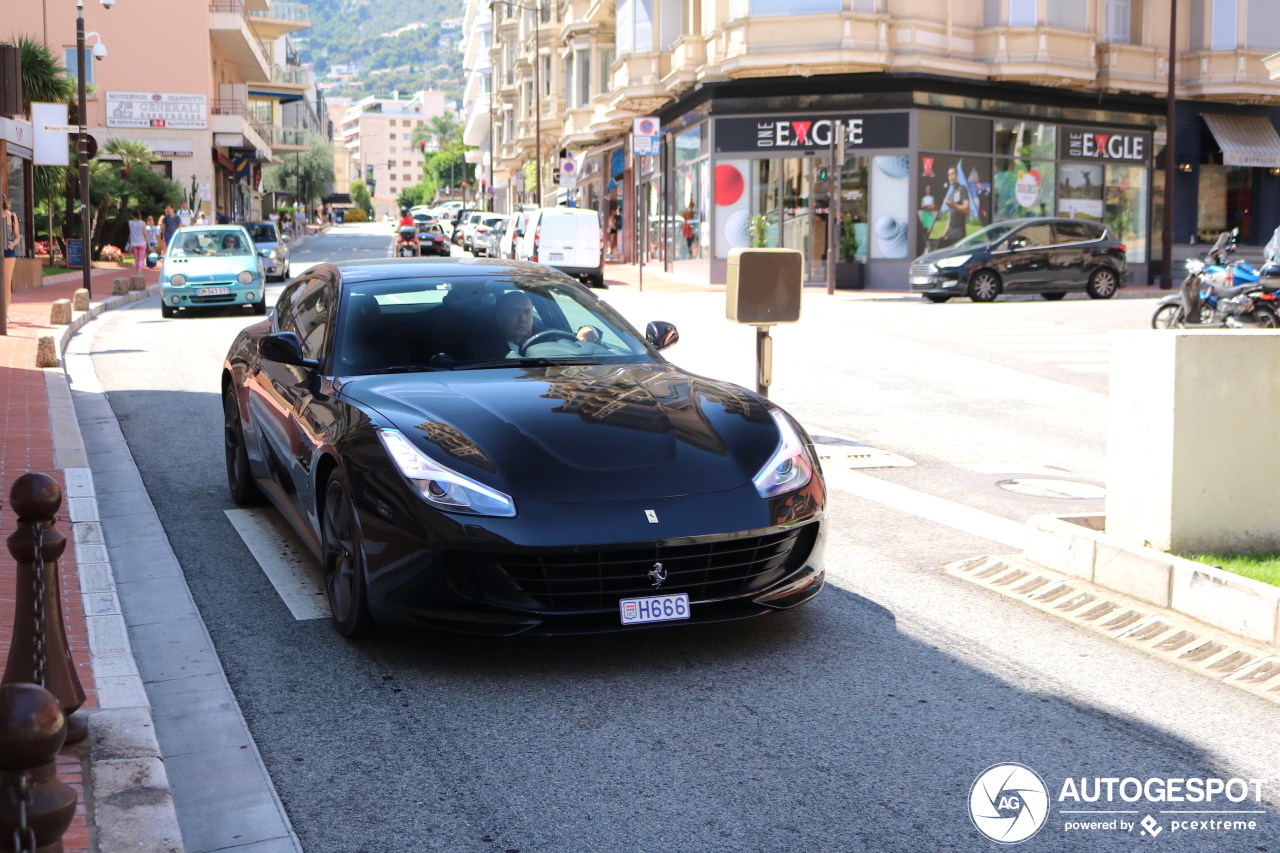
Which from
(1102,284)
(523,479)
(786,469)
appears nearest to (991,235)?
(1102,284)

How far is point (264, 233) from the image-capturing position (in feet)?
112

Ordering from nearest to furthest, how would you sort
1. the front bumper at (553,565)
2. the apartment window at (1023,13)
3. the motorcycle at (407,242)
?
the front bumper at (553,565), the apartment window at (1023,13), the motorcycle at (407,242)

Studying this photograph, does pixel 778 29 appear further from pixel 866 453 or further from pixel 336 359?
pixel 336 359

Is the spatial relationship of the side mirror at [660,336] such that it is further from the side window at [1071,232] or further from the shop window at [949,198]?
the shop window at [949,198]

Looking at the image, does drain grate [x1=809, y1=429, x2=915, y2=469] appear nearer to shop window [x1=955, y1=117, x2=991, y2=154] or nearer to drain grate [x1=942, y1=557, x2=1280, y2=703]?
drain grate [x1=942, y1=557, x2=1280, y2=703]

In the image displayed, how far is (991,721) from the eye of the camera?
14.2ft

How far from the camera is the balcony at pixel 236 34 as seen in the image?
180ft

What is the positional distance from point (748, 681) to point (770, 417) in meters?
1.18

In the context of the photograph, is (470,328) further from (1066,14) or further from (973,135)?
(1066,14)

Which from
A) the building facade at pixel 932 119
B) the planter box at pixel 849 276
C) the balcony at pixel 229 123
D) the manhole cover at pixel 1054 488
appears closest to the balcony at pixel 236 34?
the balcony at pixel 229 123

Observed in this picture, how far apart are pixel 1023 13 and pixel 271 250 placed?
1895cm

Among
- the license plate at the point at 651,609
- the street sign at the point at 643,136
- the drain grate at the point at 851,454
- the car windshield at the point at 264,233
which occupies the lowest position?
the drain grate at the point at 851,454

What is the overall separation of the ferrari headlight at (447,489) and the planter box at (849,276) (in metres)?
28.8

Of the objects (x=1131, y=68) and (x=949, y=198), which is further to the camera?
(x=1131, y=68)
